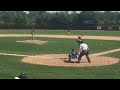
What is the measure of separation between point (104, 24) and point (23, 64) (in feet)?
125

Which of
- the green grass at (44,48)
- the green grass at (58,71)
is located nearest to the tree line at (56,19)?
the green grass at (44,48)

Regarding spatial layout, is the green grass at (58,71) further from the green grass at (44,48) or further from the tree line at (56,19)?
the tree line at (56,19)

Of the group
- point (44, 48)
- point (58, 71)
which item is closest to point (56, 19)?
point (44, 48)

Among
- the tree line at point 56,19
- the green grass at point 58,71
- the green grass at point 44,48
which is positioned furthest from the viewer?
the tree line at point 56,19

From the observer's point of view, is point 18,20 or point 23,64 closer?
point 23,64

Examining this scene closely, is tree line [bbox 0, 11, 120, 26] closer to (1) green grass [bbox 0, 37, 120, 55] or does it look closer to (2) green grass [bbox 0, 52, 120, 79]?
(1) green grass [bbox 0, 37, 120, 55]

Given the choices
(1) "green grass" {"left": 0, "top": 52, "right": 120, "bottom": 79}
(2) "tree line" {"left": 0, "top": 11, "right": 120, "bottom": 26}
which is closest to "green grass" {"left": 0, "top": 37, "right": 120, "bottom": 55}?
(1) "green grass" {"left": 0, "top": 52, "right": 120, "bottom": 79}

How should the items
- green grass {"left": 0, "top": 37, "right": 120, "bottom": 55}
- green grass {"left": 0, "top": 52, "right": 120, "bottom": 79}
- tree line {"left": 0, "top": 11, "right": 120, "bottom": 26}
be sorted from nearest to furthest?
1. green grass {"left": 0, "top": 52, "right": 120, "bottom": 79}
2. green grass {"left": 0, "top": 37, "right": 120, "bottom": 55}
3. tree line {"left": 0, "top": 11, "right": 120, "bottom": 26}

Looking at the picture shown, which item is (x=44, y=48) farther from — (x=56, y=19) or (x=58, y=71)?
(x=56, y=19)

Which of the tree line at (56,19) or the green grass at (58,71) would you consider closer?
the green grass at (58,71)

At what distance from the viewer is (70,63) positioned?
10898 millimetres
